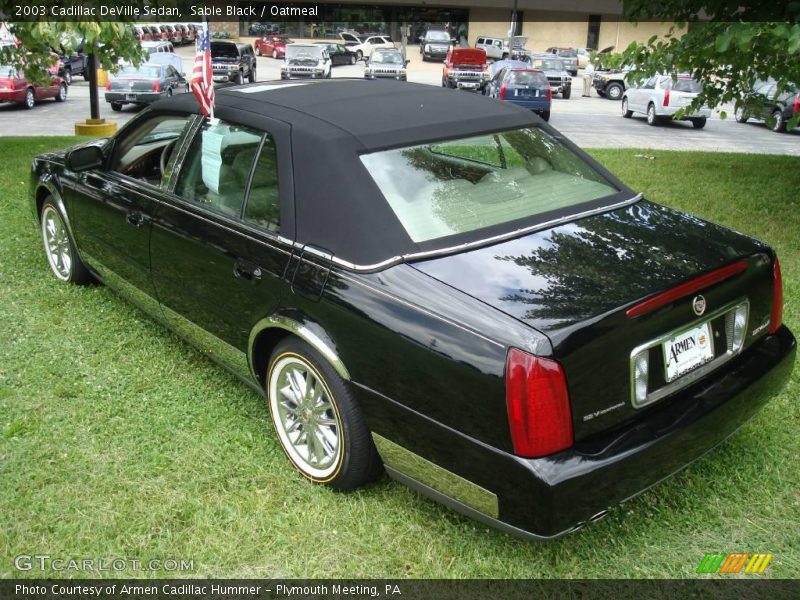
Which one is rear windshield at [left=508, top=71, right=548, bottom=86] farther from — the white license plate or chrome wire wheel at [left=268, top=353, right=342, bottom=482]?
the white license plate

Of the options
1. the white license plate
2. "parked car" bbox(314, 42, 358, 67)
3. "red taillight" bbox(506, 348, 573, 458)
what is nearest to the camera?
"red taillight" bbox(506, 348, 573, 458)

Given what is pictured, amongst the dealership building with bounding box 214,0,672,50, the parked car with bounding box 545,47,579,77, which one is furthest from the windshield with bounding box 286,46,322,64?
the dealership building with bounding box 214,0,672,50

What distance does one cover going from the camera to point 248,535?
3053mm

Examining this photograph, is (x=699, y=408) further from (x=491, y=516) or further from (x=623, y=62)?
(x=623, y=62)

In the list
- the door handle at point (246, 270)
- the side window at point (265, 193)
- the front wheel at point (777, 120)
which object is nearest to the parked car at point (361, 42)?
the front wheel at point (777, 120)

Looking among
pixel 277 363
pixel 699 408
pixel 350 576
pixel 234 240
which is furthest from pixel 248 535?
pixel 699 408

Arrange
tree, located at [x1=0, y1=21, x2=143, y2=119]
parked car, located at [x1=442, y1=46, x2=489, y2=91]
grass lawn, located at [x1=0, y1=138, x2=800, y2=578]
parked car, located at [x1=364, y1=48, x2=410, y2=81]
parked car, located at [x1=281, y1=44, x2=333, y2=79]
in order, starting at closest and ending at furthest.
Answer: grass lawn, located at [x1=0, y1=138, x2=800, y2=578], tree, located at [x1=0, y1=21, x2=143, y2=119], parked car, located at [x1=442, y1=46, x2=489, y2=91], parked car, located at [x1=364, y1=48, x2=410, y2=81], parked car, located at [x1=281, y1=44, x2=333, y2=79]

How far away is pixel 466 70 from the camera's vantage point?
32.2 metres

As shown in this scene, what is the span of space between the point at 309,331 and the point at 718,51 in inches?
191

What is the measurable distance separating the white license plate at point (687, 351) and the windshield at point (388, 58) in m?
31.7

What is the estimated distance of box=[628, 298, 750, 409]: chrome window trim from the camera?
105 inches

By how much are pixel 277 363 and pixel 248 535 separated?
Answer: 75 centimetres

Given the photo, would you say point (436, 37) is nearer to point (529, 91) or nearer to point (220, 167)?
point (529, 91)

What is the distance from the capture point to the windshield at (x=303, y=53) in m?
34.5
